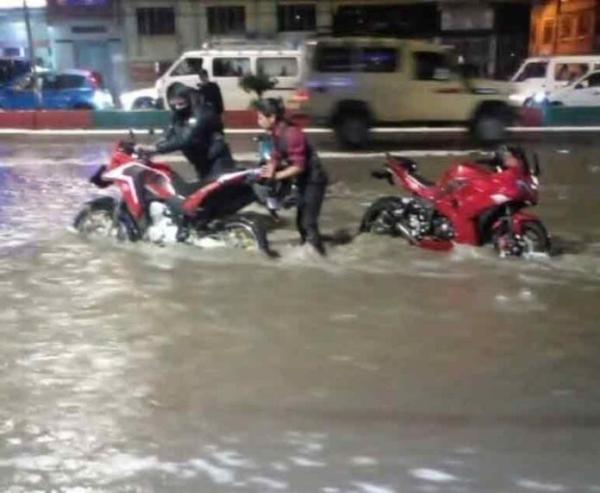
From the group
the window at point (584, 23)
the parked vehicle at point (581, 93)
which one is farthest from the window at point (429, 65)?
the window at point (584, 23)

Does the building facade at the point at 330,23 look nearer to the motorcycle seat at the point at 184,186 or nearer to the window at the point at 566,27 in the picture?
the window at the point at 566,27

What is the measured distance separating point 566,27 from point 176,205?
27.3m

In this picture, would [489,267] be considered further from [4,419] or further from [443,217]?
[4,419]

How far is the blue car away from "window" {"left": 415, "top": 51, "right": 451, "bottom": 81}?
968cm

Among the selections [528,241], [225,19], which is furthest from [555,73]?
[528,241]

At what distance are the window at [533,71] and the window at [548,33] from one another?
9879mm

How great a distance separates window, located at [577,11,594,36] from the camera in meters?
31.3

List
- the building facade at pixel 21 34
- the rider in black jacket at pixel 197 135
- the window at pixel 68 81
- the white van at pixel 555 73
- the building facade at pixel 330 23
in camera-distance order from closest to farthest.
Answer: the rider in black jacket at pixel 197 135 → the white van at pixel 555 73 → the window at pixel 68 81 → the building facade at pixel 330 23 → the building facade at pixel 21 34

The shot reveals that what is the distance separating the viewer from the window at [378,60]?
57.3ft

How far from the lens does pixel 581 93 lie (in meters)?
22.0

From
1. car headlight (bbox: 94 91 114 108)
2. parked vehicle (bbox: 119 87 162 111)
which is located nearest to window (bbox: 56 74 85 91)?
car headlight (bbox: 94 91 114 108)

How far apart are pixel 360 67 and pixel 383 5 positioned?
17491 mm

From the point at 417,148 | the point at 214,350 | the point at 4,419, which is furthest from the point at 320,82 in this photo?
the point at 4,419

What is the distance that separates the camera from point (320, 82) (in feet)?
56.7
